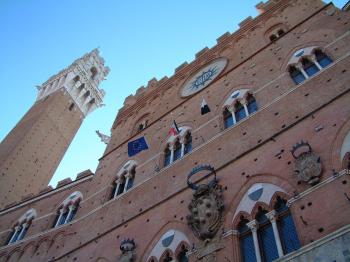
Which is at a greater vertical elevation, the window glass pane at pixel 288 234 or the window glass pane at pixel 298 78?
the window glass pane at pixel 298 78

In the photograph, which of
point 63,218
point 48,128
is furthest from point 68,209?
point 48,128

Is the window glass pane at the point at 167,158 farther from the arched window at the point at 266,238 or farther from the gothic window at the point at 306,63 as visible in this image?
the arched window at the point at 266,238

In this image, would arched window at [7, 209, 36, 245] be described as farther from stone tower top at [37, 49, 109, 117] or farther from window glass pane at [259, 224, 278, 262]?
stone tower top at [37, 49, 109, 117]

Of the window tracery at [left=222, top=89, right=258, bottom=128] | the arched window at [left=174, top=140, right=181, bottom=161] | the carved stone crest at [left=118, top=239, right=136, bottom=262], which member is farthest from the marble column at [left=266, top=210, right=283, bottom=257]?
the arched window at [left=174, top=140, right=181, bottom=161]

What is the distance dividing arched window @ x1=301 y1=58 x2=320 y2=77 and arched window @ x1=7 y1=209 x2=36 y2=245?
9.16 meters

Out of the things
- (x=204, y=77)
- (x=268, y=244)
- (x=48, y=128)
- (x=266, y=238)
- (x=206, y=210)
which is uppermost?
(x=48, y=128)

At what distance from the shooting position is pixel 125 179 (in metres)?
10.7

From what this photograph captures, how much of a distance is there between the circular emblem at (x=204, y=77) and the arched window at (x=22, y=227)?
6.13 metres

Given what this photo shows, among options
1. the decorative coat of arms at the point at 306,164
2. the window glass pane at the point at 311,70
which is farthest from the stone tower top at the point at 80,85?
the decorative coat of arms at the point at 306,164

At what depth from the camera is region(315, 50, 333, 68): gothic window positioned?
803 cm

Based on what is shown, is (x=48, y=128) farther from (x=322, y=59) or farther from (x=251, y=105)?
(x=322, y=59)

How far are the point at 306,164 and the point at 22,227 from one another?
9.88 m

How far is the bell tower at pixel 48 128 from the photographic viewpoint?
18.4 metres

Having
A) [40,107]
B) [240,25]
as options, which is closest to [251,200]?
[240,25]
